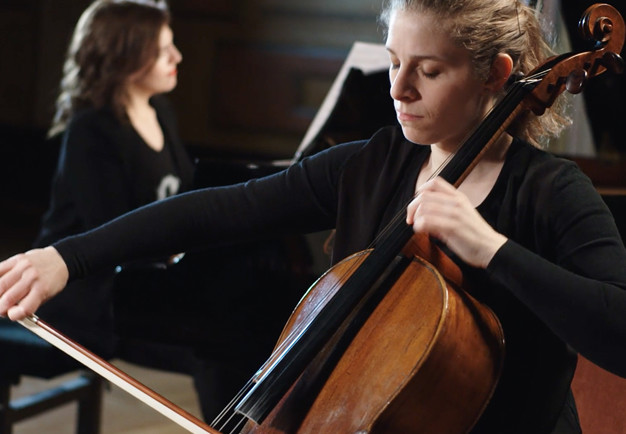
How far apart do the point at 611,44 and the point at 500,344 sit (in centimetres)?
37

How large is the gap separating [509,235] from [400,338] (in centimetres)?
19

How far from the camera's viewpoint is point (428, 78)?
1.05m

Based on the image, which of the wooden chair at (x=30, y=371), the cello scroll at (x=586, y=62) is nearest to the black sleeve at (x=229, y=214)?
the cello scroll at (x=586, y=62)

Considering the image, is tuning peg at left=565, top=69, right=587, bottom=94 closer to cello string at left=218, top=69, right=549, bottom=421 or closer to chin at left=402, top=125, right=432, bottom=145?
cello string at left=218, top=69, right=549, bottom=421

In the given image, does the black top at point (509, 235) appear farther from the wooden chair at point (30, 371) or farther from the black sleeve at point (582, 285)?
the wooden chair at point (30, 371)

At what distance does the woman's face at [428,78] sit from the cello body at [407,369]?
0.55 feet

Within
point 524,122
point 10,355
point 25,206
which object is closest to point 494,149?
point 524,122

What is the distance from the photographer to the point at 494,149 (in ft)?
3.64

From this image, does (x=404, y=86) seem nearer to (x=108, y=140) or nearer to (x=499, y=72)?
(x=499, y=72)

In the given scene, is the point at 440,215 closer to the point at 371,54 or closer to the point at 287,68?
the point at 371,54

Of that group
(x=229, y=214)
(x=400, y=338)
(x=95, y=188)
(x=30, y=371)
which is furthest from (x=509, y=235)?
(x=95, y=188)

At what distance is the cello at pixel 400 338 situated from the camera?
37.5 inches

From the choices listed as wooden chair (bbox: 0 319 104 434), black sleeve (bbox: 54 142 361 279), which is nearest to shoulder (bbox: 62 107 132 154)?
wooden chair (bbox: 0 319 104 434)

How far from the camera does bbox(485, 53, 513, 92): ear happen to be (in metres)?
1.08
